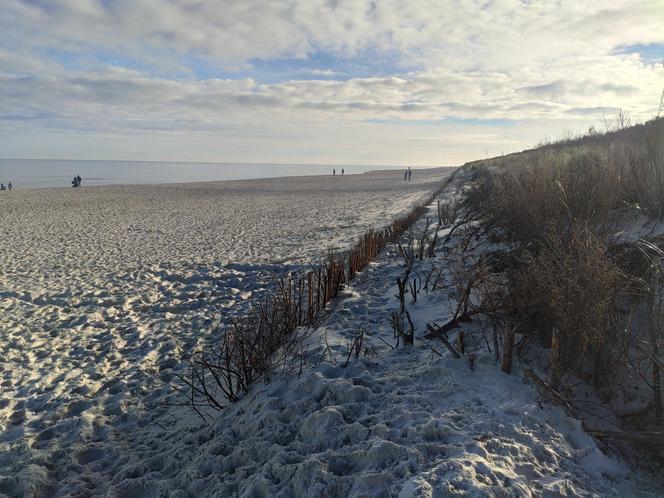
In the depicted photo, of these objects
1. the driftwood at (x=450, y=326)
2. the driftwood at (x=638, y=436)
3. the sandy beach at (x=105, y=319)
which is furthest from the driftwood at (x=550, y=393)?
the sandy beach at (x=105, y=319)

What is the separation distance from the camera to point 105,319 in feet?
20.5

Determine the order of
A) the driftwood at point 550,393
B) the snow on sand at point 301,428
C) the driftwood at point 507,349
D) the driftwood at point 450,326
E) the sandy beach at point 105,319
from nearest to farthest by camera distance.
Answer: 1. the snow on sand at point 301,428
2. the driftwood at point 550,393
3. the driftwood at point 507,349
4. the sandy beach at point 105,319
5. the driftwood at point 450,326

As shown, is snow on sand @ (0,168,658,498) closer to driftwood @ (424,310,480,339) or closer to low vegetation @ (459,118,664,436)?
driftwood @ (424,310,480,339)

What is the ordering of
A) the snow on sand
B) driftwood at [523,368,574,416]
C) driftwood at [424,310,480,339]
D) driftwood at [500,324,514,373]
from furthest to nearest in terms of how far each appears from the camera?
Answer: 1. driftwood at [424,310,480,339]
2. driftwood at [500,324,514,373]
3. driftwood at [523,368,574,416]
4. the snow on sand

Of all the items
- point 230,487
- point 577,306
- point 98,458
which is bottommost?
point 98,458

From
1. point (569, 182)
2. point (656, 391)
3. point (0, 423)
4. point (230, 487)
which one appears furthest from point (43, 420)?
point (569, 182)

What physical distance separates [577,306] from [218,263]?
7.55m

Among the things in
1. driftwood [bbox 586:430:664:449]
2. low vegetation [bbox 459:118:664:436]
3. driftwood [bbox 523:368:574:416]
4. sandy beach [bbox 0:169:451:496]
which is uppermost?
low vegetation [bbox 459:118:664:436]

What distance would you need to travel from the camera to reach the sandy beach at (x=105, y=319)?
3.49m

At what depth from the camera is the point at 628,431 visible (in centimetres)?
267

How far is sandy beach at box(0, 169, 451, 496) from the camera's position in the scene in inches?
137

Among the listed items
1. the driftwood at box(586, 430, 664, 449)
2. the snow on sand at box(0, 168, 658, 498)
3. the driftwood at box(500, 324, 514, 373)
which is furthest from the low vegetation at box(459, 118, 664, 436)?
the snow on sand at box(0, 168, 658, 498)

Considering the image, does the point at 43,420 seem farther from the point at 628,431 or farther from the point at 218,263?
the point at 218,263

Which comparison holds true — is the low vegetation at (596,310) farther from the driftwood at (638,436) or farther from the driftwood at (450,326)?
the driftwood at (450,326)
